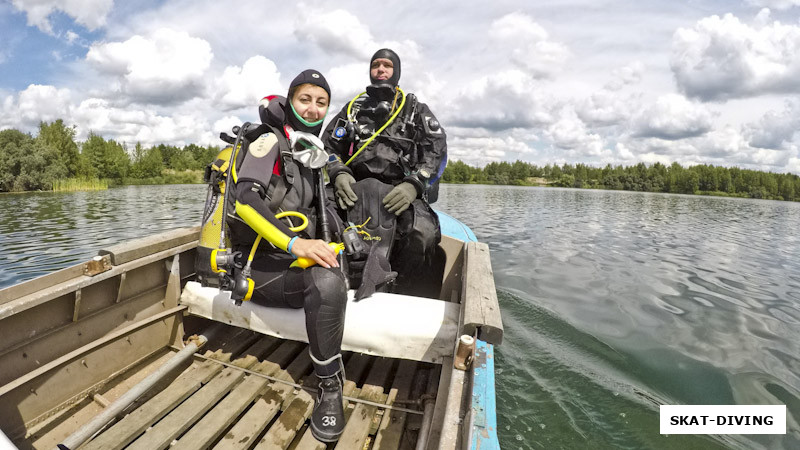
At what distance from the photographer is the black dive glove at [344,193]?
3.90m

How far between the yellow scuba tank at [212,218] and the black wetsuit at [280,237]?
7.3 inches

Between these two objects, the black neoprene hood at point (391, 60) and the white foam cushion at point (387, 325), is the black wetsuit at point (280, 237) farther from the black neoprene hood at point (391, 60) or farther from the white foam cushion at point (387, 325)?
the black neoprene hood at point (391, 60)

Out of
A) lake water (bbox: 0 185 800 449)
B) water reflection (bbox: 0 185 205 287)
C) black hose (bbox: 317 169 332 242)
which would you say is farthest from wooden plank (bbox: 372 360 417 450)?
water reflection (bbox: 0 185 205 287)

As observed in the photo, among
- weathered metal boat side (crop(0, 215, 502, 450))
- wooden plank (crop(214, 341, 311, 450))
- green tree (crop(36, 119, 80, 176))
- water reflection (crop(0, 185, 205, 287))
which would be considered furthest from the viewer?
green tree (crop(36, 119, 80, 176))

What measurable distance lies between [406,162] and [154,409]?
315 cm

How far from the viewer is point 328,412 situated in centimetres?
242

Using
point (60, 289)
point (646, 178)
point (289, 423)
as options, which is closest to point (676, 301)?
point (289, 423)

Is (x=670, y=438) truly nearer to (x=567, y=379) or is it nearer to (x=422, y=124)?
(x=567, y=379)

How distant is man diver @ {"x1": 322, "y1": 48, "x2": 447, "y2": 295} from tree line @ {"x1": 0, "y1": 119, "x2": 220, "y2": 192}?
4610 centimetres

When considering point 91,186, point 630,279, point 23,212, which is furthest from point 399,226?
point 91,186

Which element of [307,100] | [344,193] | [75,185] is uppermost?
[307,100]

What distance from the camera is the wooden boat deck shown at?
2324 millimetres

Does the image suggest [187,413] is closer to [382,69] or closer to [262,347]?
[262,347]

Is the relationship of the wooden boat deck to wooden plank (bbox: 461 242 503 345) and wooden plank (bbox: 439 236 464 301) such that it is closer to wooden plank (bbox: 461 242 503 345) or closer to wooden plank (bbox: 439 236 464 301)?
wooden plank (bbox: 461 242 503 345)
